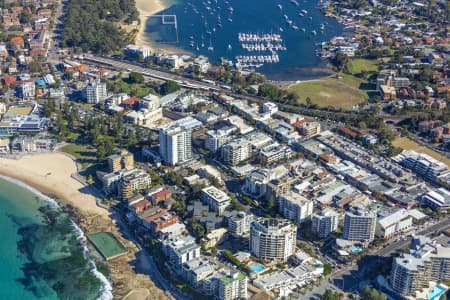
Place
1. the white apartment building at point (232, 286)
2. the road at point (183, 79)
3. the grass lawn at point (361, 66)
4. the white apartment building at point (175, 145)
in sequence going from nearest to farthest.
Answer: the white apartment building at point (232, 286) < the white apartment building at point (175, 145) < the road at point (183, 79) < the grass lawn at point (361, 66)

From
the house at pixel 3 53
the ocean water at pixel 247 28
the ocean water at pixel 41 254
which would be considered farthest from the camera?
the ocean water at pixel 247 28

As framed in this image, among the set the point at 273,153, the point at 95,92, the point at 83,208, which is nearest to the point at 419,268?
the point at 273,153

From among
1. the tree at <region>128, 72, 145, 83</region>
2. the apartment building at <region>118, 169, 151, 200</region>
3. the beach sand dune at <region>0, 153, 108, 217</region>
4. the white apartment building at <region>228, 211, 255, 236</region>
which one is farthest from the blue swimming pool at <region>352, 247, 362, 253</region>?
the tree at <region>128, 72, 145, 83</region>

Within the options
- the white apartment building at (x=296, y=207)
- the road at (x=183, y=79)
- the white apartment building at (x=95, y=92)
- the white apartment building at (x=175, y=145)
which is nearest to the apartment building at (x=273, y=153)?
the white apartment building at (x=175, y=145)

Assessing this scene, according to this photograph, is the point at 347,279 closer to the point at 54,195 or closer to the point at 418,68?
the point at 54,195

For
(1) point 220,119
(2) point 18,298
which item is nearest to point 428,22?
(1) point 220,119

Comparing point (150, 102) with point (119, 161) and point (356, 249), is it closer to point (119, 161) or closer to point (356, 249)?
point (119, 161)

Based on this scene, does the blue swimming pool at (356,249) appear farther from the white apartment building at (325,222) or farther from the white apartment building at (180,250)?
the white apartment building at (180,250)
